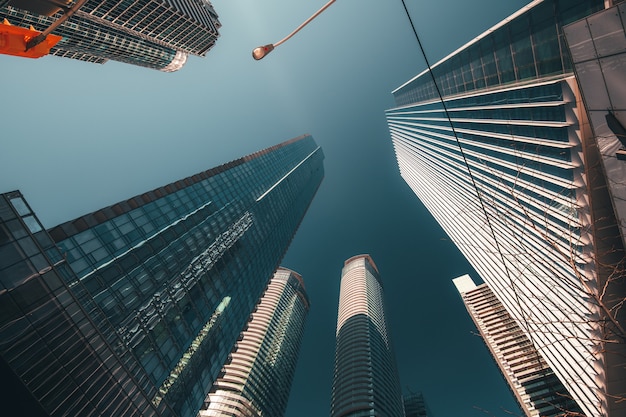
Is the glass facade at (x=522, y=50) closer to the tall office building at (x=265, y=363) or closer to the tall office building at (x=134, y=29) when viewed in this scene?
the tall office building at (x=265, y=363)

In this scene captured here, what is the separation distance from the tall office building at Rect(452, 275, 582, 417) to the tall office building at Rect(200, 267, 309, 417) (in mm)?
67010

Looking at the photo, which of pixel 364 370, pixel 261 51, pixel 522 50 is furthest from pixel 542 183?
pixel 364 370

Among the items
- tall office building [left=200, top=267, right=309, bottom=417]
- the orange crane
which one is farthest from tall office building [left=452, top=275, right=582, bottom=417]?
the orange crane

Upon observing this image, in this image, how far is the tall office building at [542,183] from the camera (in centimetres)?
2009

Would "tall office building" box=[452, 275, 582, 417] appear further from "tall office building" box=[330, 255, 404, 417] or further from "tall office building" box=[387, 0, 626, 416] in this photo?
"tall office building" box=[330, 255, 404, 417]

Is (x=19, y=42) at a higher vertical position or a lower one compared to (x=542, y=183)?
higher

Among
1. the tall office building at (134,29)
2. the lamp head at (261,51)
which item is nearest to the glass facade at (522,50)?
the lamp head at (261,51)

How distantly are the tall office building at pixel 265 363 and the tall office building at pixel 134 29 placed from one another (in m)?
94.4

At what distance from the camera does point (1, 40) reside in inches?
267

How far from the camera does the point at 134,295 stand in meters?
34.4

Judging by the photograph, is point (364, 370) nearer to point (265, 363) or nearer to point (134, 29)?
point (265, 363)

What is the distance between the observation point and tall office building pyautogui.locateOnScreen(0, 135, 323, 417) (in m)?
18.0

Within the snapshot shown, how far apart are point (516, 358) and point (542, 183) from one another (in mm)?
72574

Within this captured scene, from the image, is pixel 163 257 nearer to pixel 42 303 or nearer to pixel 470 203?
pixel 42 303
